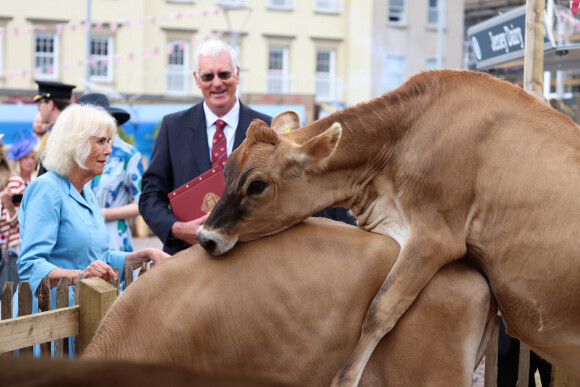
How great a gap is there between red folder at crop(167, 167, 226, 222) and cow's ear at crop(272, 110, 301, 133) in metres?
0.44

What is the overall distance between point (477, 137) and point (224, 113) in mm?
2274

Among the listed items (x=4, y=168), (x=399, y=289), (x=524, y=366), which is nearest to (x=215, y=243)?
(x=399, y=289)

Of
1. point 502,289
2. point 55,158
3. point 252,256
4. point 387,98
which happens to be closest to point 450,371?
point 502,289

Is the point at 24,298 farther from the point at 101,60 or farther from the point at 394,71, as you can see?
the point at 394,71

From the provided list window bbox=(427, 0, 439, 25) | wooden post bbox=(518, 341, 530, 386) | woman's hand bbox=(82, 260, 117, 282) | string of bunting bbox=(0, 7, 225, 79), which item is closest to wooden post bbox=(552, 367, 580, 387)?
wooden post bbox=(518, 341, 530, 386)

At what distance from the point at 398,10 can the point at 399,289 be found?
143 ft

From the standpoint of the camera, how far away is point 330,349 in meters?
2.38

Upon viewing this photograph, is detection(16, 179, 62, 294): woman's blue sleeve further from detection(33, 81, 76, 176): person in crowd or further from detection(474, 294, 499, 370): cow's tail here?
detection(33, 81, 76, 176): person in crowd

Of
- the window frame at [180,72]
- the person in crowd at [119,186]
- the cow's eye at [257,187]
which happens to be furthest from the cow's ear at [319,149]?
the window frame at [180,72]

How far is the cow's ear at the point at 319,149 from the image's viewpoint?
2543mm

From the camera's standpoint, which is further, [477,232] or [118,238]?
[118,238]

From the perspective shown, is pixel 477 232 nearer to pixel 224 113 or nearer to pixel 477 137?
pixel 477 137

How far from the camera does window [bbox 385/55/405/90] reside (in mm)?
41250

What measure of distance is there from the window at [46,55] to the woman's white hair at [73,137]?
110 ft
